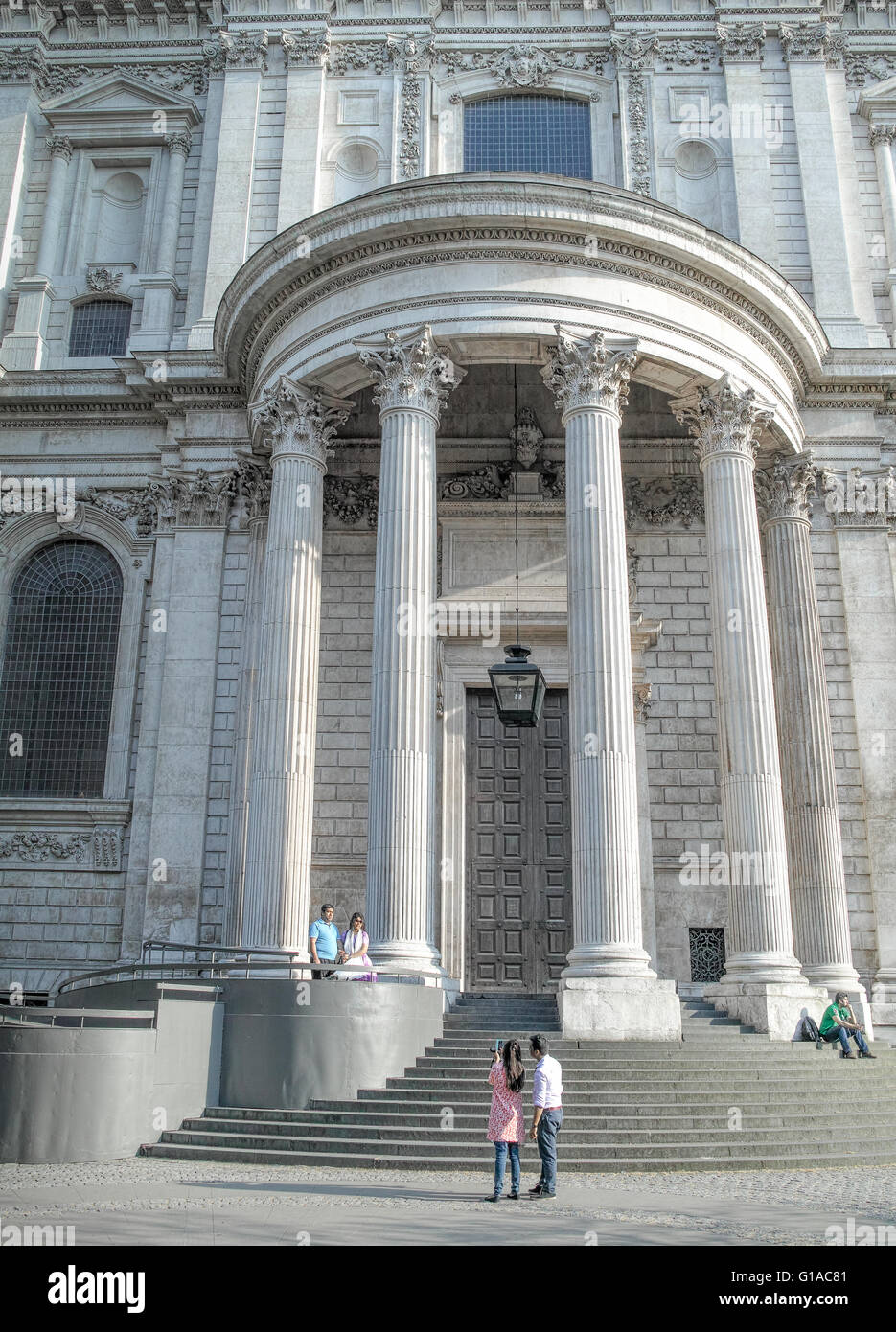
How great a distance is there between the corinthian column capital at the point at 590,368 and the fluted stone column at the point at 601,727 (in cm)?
2

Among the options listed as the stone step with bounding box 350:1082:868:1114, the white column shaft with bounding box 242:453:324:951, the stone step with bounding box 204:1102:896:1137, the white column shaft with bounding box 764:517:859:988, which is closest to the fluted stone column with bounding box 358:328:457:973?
the white column shaft with bounding box 242:453:324:951

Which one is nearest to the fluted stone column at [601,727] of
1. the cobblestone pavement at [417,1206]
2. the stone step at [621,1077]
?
the stone step at [621,1077]

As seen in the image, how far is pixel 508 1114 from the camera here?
11219mm

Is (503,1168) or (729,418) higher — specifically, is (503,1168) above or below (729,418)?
below

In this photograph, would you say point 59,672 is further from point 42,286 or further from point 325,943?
point 325,943

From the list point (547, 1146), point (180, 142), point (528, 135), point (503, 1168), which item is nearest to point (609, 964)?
point (547, 1146)

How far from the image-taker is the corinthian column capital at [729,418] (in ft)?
68.1

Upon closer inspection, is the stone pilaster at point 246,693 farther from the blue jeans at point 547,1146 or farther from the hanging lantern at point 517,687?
the blue jeans at point 547,1146

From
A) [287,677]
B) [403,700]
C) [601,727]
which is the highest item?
[287,677]

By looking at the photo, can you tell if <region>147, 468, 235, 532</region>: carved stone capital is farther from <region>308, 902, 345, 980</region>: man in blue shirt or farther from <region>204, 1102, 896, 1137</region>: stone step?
<region>204, 1102, 896, 1137</region>: stone step

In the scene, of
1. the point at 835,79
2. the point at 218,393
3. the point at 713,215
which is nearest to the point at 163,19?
the point at 218,393

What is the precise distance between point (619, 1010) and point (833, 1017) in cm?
372
